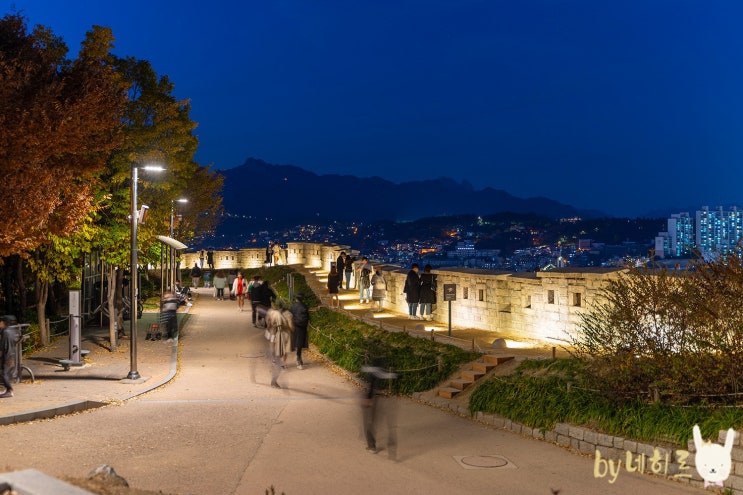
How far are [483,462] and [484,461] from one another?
0.05 m

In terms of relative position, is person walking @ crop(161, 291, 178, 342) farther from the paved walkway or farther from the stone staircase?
the stone staircase

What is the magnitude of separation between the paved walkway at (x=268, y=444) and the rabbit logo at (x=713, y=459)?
10.3 inches

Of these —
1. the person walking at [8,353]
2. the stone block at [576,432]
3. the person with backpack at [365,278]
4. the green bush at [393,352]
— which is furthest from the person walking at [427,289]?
the person walking at [8,353]

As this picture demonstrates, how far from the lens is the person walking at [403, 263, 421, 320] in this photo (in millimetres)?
22000

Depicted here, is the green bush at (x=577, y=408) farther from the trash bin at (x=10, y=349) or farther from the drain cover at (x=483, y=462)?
the trash bin at (x=10, y=349)

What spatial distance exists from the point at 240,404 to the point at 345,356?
477 centimetres

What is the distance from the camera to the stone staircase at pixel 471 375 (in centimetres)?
1430

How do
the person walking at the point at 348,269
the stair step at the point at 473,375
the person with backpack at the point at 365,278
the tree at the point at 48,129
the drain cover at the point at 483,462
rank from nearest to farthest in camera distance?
1. the drain cover at the point at 483,462
2. the stair step at the point at 473,375
3. the tree at the point at 48,129
4. the person with backpack at the point at 365,278
5. the person walking at the point at 348,269

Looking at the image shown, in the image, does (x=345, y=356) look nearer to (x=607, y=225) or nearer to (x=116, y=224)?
(x=116, y=224)

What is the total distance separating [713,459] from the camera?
9.22 meters

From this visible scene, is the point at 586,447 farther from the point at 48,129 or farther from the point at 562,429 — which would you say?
the point at 48,129

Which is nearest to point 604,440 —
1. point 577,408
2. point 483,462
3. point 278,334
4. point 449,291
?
point 577,408

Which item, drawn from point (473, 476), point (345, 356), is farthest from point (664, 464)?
point (345, 356)

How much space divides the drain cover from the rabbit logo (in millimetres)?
2342
